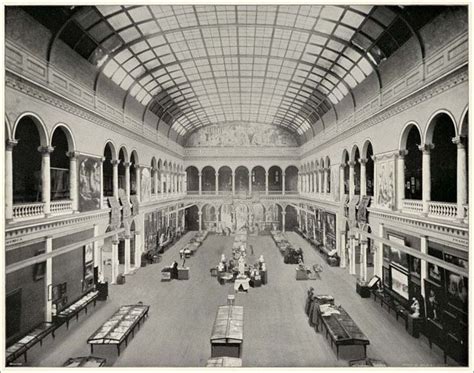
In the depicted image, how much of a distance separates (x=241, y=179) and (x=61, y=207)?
88.6ft

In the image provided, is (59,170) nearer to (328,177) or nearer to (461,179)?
(461,179)

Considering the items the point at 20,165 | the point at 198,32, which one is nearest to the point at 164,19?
the point at 198,32

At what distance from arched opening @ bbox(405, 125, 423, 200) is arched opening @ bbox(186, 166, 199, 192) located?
25529mm

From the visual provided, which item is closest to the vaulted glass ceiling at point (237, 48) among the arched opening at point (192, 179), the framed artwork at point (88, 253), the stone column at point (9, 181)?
the stone column at point (9, 181)

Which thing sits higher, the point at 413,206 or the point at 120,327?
the point at 413,206

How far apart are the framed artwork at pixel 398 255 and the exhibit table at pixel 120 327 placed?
10.3 meters

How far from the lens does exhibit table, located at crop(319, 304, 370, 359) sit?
1105cm

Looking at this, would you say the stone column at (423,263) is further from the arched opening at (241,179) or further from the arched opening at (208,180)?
the arched opening at (208,180)

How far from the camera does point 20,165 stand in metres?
15.1

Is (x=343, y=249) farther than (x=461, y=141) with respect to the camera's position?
Yes

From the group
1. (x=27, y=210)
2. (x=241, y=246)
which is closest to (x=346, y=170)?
(x=241, y=246)

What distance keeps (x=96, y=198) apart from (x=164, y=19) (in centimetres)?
832

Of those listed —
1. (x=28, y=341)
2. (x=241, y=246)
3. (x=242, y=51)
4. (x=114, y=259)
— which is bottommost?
(x=28, y=341)

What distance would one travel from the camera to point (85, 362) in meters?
10.1
